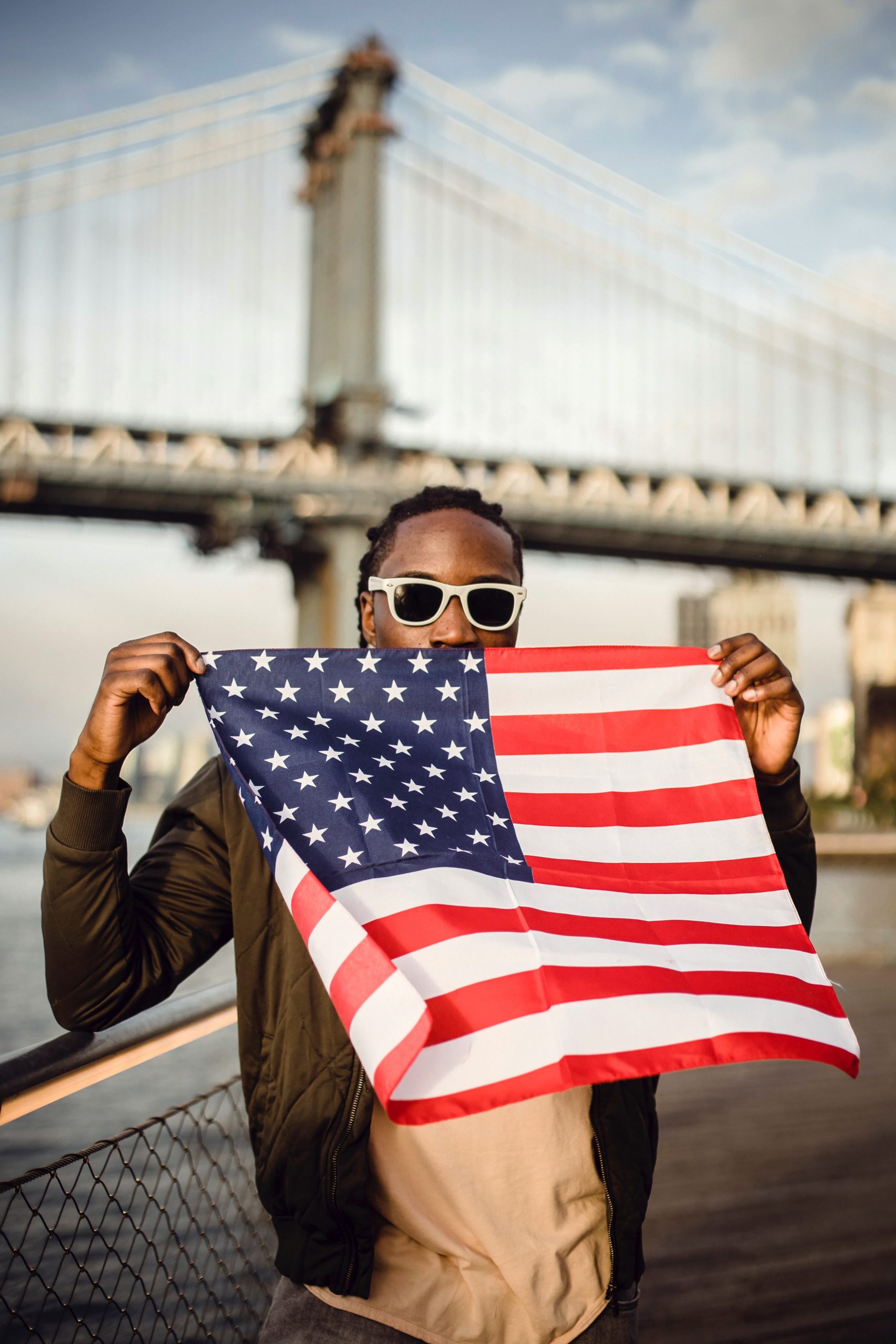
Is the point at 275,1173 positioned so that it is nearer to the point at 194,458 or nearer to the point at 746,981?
the point at 746,981

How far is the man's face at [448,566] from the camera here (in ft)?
5.11

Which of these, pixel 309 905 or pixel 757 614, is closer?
pixel 309 905

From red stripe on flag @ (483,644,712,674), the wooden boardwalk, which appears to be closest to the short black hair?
red stripe on flag @ (483,644,712,674)

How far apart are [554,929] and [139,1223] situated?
309cm

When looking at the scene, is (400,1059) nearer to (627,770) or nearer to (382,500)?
(627,770)

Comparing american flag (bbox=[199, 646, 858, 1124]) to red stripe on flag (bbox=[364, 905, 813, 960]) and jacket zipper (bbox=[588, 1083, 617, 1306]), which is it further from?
jacket zipper (bbox=[588, 1083, 617, 1306])

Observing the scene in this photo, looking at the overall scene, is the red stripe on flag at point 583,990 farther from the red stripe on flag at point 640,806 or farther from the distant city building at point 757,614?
the distant city building at point 757,614

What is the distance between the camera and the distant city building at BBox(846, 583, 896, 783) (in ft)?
121

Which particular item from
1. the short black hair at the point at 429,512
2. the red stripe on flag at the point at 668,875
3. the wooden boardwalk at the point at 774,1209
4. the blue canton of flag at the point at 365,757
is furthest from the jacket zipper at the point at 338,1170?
the wooden boardwalk at the point at 774,1209

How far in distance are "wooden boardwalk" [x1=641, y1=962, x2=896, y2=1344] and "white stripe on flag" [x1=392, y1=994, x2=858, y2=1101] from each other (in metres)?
1.01

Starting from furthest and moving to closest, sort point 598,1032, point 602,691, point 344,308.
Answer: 1. point 344,308
2. point 602,691
3. point 598,1032

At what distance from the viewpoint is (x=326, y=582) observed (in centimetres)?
2580

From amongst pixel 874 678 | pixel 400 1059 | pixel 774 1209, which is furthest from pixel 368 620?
pixel 874 678

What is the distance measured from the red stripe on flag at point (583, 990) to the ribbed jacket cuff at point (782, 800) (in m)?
0.23
